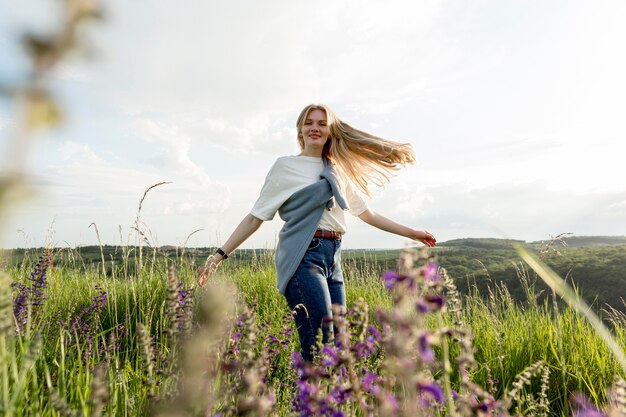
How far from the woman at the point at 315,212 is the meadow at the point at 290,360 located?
0.24 metres

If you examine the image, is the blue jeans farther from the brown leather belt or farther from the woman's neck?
the woman's neck

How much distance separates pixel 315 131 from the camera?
4539 millimetres

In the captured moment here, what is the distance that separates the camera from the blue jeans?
11.9ft

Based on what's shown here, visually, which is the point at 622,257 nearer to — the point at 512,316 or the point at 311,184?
the point at 512,316

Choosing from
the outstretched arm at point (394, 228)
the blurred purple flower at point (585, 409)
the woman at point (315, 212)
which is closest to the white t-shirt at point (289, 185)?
the woman at point (315, 212)

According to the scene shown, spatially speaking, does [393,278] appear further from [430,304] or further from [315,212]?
[315,212]

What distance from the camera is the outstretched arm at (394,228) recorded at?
4309 mm

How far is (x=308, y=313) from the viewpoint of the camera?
11.8 feet

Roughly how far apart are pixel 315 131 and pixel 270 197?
2.66 feet

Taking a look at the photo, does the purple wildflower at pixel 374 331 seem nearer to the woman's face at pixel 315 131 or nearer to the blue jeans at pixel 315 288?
the blue jeans at pixel 315 288

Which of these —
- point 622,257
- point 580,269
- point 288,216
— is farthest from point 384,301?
point 622,257

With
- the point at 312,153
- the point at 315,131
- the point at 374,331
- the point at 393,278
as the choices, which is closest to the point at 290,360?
the point at 312,153

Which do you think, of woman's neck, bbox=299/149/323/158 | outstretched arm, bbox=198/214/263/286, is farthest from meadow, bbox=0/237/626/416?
woman's neck, bbox=299/149/323/158

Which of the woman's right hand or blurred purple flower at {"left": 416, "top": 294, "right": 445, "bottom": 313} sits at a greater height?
the woman's right hand
